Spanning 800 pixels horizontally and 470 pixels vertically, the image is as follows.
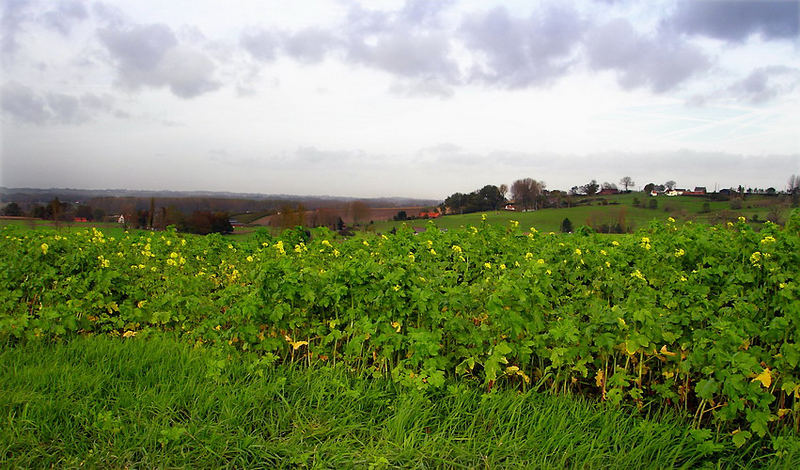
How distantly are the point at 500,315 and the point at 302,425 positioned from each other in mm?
1479

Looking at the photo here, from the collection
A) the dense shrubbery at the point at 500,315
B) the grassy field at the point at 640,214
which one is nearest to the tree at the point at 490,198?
the grassy field at the point at 640,214

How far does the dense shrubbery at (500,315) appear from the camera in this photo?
3168 mm

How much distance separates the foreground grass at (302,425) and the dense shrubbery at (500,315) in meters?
0.21

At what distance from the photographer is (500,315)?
3.34m

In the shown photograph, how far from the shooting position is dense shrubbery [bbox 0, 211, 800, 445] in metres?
3.17

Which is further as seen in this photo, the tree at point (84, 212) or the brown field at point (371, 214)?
the tree at point (84, 212)

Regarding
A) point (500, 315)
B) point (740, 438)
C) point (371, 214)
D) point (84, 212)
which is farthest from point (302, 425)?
point (84, 212)

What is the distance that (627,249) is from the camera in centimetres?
583

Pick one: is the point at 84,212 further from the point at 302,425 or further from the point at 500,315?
the point at 500,315

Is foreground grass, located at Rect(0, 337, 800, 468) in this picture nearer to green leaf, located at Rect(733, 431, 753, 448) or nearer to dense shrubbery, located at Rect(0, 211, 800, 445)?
green leaf, located at Rect(733, 431, 753, 448)

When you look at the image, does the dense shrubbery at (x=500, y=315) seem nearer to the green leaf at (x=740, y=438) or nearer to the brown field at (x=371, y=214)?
the green leaf at (x=740, y=438)

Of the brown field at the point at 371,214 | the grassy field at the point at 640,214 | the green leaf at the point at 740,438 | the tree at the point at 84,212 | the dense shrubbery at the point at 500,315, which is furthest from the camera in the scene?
the tree at the point at 84,212

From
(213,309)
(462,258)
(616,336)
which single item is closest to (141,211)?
(213,309)

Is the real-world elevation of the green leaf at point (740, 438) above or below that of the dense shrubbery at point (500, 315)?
below
